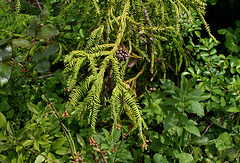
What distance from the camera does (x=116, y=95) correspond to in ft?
3.56

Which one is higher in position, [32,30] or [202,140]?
[32,30]

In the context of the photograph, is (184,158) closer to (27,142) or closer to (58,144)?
(58,144)

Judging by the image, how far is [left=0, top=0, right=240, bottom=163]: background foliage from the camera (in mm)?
1264

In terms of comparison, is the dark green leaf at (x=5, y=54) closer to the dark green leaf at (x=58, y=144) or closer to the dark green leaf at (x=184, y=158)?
the dark green leaf at (x=58, y=144)

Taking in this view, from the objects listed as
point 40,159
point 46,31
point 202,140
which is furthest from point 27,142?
point 202,140

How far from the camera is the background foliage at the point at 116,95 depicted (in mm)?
1264

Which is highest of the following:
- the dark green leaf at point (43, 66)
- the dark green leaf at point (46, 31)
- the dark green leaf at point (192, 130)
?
the dark green leaf at point (46, 31)

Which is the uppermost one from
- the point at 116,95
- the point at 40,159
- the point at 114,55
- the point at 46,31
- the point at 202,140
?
the point at 46,31

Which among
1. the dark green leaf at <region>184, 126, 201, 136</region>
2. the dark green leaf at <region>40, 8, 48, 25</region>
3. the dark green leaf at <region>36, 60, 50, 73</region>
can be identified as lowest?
the dark green leaf at <region>184, 126, 201, 136</region>

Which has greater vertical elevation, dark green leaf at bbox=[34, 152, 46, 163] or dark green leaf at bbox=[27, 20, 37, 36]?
dark green leaf at bbox=[27, 20, 37, 36]

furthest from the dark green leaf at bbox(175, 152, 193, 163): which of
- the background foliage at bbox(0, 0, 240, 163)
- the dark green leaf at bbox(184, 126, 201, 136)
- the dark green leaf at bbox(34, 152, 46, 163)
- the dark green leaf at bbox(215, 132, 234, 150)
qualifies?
the dark green leaf at bbox(34, 152, 46, 163)

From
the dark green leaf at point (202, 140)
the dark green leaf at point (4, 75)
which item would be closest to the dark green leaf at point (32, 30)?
the dark green leaf at point (4, 75)

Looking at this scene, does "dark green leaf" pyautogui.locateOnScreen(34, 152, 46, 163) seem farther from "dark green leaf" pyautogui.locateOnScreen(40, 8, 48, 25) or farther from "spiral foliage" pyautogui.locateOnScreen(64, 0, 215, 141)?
"dark green leaf" pyautogui.locateOnScreen(40, 8, 48, 25)

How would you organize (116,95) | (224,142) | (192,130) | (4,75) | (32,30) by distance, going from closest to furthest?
1. (116,95)
2. (4,75)
3. (32,30)
4. (192,130)
5. (224,142)
